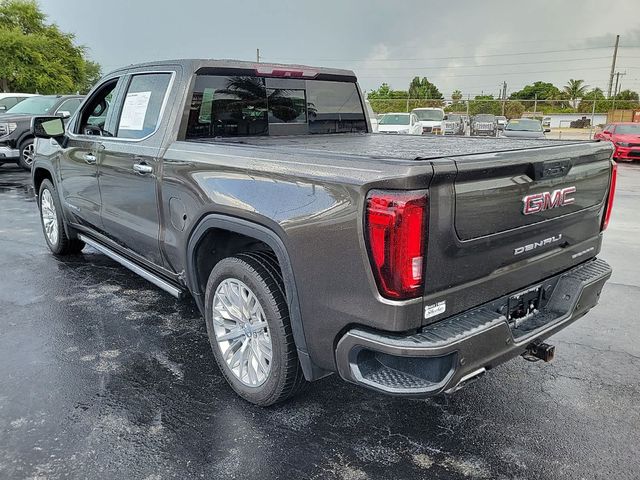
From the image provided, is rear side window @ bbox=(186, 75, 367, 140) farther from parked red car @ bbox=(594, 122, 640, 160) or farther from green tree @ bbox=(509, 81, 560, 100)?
green tree @ bbox=(509, 81, 560, 100)

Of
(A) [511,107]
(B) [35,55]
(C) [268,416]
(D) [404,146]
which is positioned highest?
(B) [35,55]

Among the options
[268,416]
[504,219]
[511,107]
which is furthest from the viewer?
[511,107]

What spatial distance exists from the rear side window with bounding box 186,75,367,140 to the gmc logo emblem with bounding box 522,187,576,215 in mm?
2188

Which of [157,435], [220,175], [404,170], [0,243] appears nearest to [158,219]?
[220,175]

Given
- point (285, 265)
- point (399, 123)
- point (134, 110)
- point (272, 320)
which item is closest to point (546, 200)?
point (285, 265)

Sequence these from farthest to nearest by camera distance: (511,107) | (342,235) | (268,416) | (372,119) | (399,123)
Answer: (511,107) < (399,123) < (372,119) < (268,416) < (342,235)

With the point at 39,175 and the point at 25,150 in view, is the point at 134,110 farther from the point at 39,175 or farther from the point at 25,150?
the point at 25,150

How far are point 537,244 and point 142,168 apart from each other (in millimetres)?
2535

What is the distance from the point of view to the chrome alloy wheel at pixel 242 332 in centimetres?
296

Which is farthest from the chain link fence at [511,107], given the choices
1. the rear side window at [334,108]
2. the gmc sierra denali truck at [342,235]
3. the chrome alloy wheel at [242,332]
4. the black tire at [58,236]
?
the chrome alloy wheel at [242,332]

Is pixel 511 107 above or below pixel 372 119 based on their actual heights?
below

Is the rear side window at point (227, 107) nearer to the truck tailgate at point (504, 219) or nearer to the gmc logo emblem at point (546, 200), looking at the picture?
the truck tailgate at point (504, 219)

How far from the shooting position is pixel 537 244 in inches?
108

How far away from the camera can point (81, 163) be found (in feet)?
15.7
